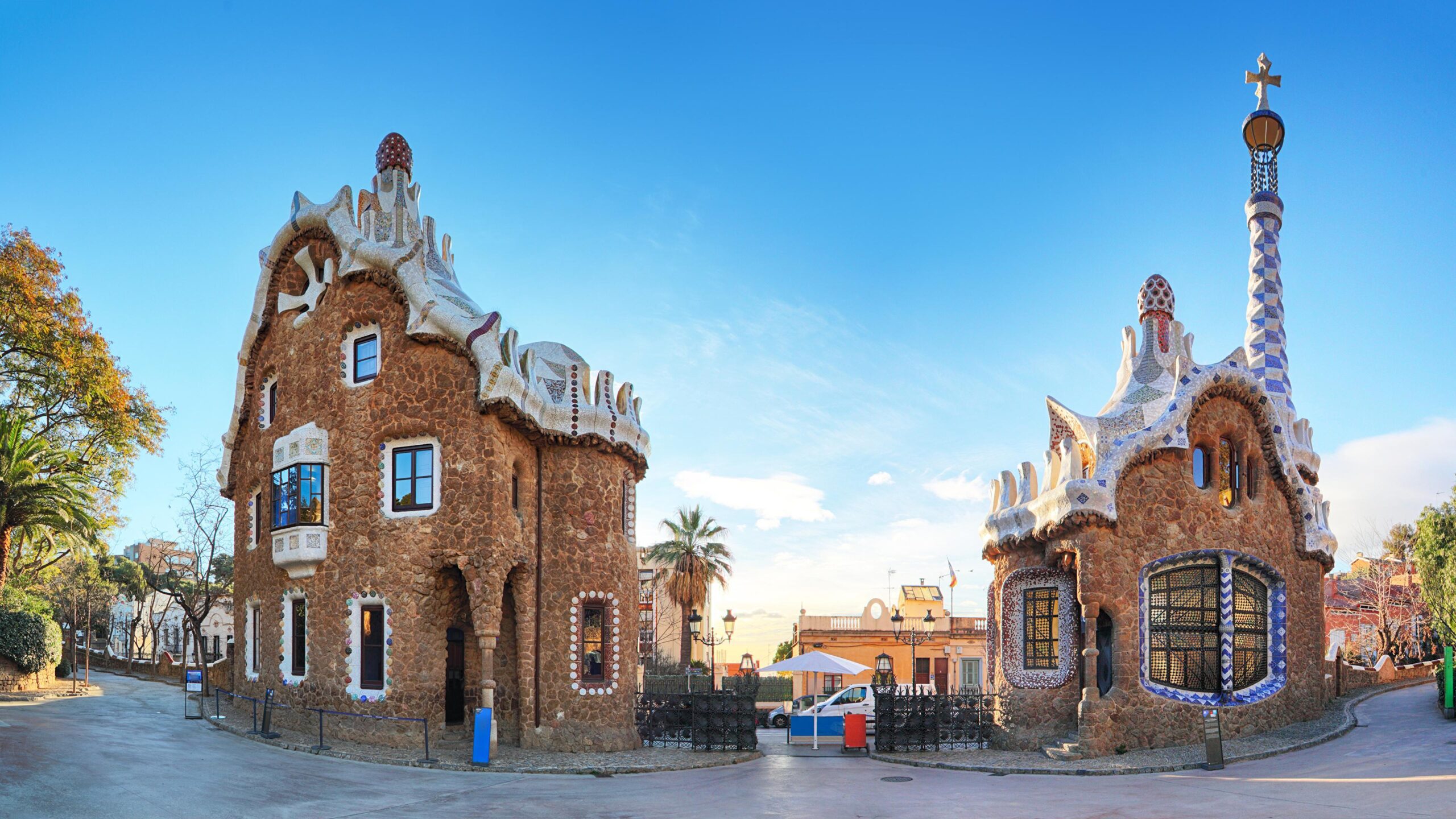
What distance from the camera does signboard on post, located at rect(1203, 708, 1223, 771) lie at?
19703 mm

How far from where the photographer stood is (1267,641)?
2397cm

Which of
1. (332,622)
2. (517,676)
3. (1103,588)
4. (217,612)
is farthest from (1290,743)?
(217,612)

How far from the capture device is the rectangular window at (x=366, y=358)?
2342 cm

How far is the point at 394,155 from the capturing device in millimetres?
26281

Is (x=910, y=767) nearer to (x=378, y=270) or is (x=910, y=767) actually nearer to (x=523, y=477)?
(x=523, y=477)

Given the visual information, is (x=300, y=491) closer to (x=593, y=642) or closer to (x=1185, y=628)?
(x=593, y=642)

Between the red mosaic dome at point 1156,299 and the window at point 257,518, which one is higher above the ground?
the red mosaic dome at point 1156,299

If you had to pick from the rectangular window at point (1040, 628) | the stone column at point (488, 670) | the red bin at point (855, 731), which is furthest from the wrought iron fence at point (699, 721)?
the rectangular window at point (1040, 628)

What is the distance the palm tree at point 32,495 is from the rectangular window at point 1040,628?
2571 centimetres

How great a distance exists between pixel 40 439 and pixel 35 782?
59.5 ft

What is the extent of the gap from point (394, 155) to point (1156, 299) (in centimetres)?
1948

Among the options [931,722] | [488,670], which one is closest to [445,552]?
[488,670]

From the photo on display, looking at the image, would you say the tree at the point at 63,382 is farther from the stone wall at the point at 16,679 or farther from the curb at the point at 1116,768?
the curb at the point at 1116,768

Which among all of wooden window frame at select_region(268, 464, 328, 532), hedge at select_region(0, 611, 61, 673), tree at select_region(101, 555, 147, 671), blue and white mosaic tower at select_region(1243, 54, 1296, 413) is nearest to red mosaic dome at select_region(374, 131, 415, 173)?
wooden window frame at select_region(268, 464, 328, 532)
